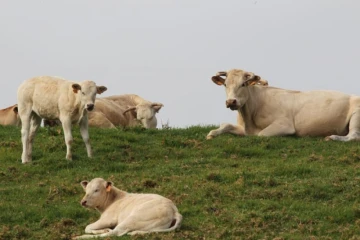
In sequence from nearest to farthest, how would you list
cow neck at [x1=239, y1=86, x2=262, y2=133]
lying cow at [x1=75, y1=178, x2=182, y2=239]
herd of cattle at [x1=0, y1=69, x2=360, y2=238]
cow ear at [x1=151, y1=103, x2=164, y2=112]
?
1. lying cow at [x1=75, y1=178, x2=182, y2=239]
2. herd of cattle at [x1=0, y1=69, x2=360, y2=238]
3. cow neck at [x1=239, y1=86, x2=262, y2=133]
4. cow ear at [x1=151, y1=103, x2=164, y2=112]

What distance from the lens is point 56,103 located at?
63.1 ft

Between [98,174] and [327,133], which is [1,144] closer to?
[98,174]

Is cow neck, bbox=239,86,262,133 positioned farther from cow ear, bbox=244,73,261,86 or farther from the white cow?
the white cow

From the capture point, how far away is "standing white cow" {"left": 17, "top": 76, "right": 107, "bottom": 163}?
62.3 ft

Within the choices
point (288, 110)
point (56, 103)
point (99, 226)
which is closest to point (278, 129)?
point (288, 110)

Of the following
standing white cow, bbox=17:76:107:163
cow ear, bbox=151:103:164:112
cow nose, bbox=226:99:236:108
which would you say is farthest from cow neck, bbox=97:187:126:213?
cow ear, bbox=151:103:164:112

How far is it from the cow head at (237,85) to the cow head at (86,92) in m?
3.74

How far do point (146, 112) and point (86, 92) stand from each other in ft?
26.7

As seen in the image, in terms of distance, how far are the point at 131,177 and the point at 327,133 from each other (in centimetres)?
617

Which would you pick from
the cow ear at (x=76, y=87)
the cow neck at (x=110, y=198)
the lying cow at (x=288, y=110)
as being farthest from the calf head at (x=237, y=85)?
the cow neck at (x=110, y=198)

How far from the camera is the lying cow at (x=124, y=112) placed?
24.6m

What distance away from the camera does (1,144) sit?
20406mm

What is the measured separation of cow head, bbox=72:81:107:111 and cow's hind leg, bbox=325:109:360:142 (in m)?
5.44

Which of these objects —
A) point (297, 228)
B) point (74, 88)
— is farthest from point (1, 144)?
point (297, 228)
